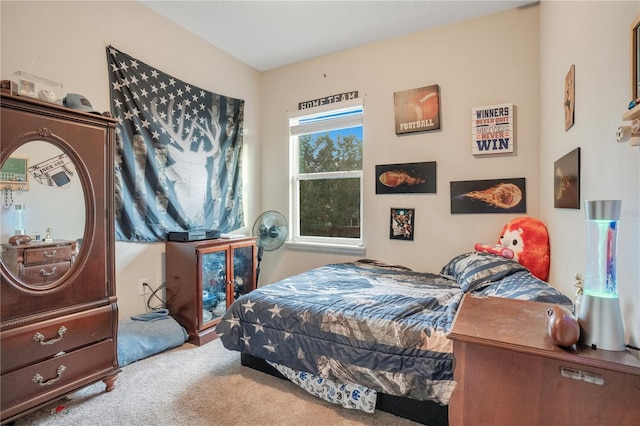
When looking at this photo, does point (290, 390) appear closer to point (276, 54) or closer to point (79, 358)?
point (79, 358)

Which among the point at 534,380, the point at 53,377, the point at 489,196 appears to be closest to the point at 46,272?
Result: the point at 53,377

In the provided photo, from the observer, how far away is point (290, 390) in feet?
5.85

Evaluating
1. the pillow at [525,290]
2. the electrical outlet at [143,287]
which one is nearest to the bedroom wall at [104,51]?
the electrical outlet at [143,287]

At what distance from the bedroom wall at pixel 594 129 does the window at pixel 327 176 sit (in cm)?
165

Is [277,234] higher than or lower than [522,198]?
lower

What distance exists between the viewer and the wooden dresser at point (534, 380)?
30.0 inches

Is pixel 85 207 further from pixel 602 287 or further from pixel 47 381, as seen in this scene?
pixel 602 287

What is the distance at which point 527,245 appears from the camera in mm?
2125

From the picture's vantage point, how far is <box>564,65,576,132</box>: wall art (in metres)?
1.50

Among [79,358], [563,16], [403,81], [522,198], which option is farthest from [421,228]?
[79,358]

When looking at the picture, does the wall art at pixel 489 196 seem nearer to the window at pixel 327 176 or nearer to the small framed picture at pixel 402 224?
the small framed picture at pixel 402 224

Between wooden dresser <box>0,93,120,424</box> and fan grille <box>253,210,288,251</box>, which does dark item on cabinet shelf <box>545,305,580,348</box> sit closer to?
wooden dresser <box>0,93,120,424</box>

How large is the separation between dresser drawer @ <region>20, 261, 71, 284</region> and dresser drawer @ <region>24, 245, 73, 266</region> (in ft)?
0.08

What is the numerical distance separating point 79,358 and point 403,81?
3.22 m
